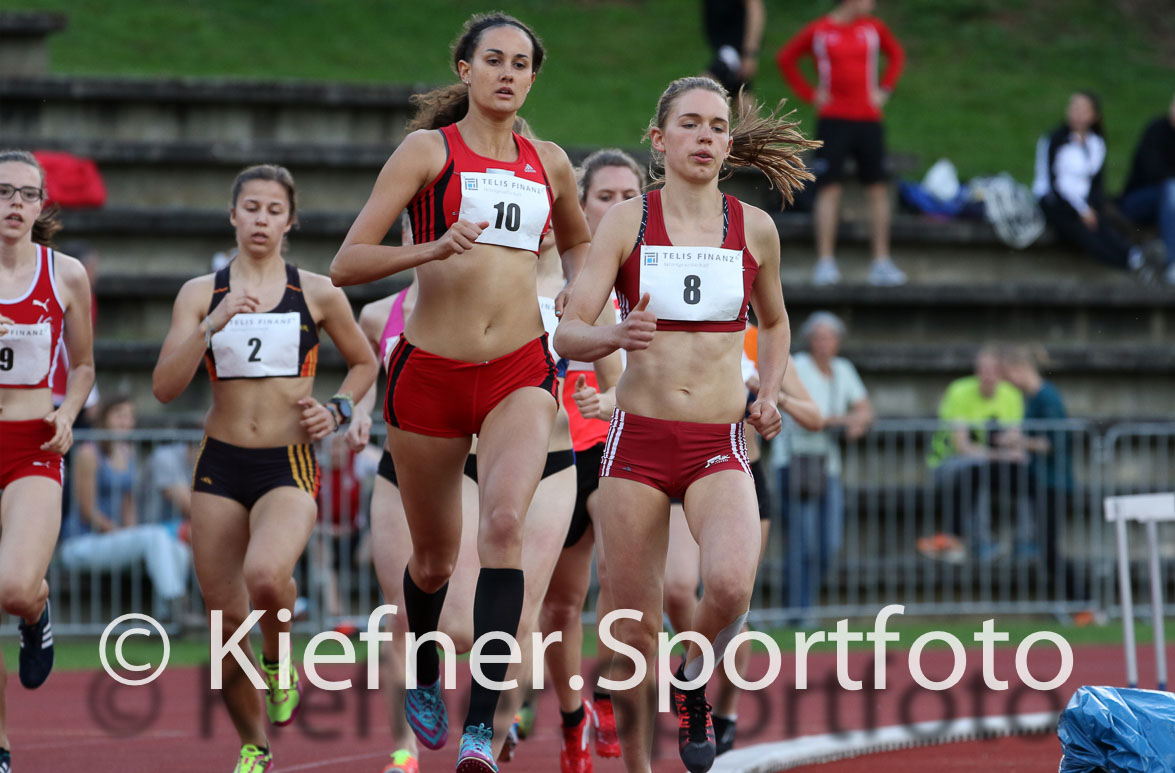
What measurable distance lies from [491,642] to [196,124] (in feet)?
48.9

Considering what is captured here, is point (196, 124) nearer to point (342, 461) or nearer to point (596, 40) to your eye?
point (342, 461)

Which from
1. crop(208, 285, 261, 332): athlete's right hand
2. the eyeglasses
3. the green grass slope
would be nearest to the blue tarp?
crop(208, 285, 261, 332): athlete's right hand

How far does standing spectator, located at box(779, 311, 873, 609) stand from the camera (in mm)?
14094

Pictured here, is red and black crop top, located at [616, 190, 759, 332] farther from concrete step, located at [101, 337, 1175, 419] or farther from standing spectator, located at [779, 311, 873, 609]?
concrete step, located at [101, 337, 1175, 419]

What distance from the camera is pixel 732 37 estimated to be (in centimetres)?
1911

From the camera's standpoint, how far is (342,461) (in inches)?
548

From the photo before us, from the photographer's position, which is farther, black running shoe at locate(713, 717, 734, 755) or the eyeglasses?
black running shoe at locate(713, 717, 734, 755)

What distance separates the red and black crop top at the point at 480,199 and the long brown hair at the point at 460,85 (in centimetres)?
35

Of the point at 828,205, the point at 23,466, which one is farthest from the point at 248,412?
the point at 828,205

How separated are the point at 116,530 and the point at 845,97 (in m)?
8.41

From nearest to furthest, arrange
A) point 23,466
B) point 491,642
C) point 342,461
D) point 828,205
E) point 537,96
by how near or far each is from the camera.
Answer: point 491,642
point 23,466
point 342,461
point 828,205
point 537,96

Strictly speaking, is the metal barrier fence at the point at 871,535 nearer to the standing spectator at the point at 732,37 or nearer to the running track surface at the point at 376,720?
the running track surface at the point at 376,720

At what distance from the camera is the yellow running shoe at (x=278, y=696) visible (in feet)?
25.2

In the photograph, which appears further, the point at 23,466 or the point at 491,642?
the point at 23,466
